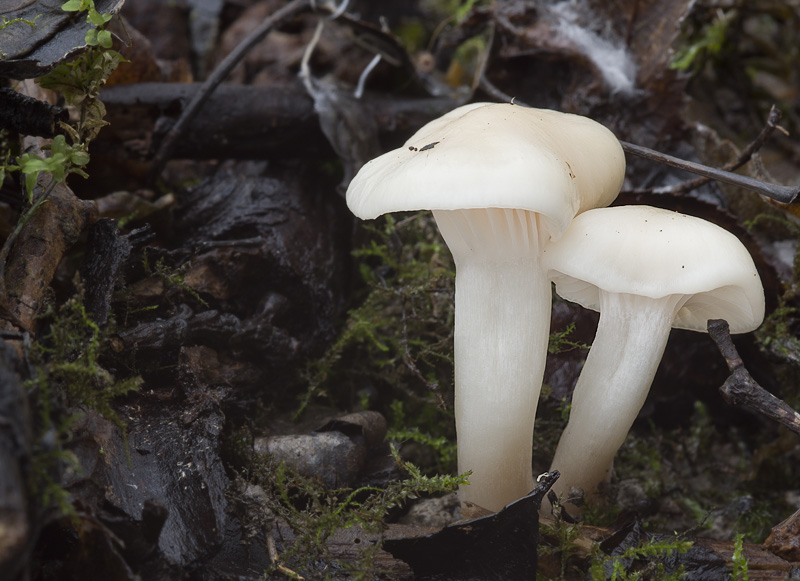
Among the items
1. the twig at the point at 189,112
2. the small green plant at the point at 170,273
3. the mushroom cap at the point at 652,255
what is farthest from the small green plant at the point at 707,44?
the small green plant at the point at 170,273

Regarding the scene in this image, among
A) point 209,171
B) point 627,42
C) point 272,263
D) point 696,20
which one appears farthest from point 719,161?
point 209,171

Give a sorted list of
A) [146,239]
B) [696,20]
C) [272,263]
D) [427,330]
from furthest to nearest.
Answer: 1. [696,20]
2. [427,330]
3. [272,263]
4. [146,239]

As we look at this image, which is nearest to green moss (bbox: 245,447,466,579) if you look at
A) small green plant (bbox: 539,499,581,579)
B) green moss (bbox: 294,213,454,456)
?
small green plant (bbox: 539,499,581,579)

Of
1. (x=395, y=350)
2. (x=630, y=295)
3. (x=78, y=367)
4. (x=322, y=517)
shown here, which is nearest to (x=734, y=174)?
(x=630, y=295)

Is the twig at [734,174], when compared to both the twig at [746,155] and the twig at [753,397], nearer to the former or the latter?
the twig at [746,155]

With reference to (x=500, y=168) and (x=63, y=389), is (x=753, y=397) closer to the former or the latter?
(x=500, y=168)

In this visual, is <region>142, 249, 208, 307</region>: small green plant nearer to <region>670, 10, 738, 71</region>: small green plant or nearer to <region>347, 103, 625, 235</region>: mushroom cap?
<region>347, 103, 625, 235</region>: mushroom cap

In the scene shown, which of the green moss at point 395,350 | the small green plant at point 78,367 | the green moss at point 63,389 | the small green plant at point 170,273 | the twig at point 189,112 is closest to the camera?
the green moss at point 63,389

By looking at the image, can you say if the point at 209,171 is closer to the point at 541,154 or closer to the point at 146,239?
the point at 146,239
